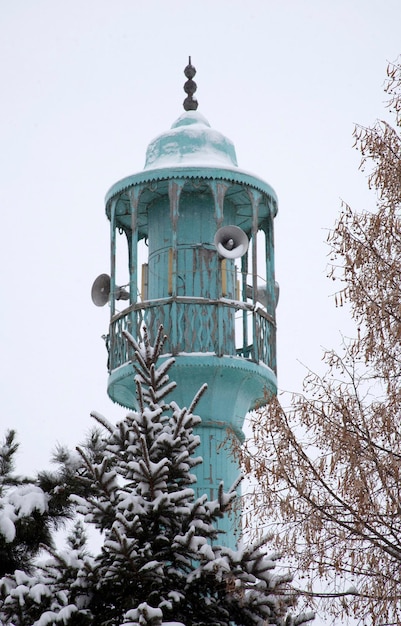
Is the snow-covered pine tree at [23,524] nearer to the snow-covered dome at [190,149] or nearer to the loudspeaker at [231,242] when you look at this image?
the loudspeaker at [231,242]

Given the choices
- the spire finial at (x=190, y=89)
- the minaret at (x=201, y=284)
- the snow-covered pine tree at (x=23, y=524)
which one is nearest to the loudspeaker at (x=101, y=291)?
the minaret at (x=201, y=284)

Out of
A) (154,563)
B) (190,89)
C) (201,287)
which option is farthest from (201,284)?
(154,563)

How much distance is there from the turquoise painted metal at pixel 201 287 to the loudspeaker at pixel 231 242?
1.10 feet

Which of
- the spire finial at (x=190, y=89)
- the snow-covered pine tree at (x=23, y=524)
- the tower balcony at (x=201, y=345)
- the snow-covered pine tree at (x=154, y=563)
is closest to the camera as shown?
the snow-covered pine tree at (x=154, y=563)

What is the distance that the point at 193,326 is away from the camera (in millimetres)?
20859

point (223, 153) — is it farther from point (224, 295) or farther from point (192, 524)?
point (192, 524)

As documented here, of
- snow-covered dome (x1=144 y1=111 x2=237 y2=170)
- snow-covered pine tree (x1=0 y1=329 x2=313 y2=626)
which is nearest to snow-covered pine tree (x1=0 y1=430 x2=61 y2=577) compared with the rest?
snow-covered pine tree (x1=0 y1=329 x2=313 y2=626)

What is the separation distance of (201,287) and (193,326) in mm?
885

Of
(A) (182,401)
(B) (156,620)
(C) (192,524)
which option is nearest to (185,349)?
(A) (182,401)

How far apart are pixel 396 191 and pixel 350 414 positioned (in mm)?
2591

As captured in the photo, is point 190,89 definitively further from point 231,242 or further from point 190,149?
point 231,242

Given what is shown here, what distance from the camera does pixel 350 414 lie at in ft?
41.6

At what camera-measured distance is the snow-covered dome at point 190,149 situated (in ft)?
71.6

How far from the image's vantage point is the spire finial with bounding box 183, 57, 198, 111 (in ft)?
77.8
